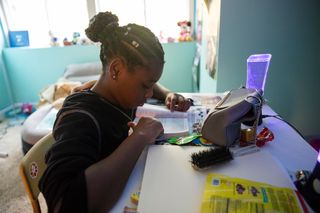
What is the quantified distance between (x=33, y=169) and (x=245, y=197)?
583 mm

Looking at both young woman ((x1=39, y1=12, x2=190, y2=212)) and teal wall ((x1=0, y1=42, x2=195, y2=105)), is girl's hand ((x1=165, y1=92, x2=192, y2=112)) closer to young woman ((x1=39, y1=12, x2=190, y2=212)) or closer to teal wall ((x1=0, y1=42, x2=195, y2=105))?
young woman ((x1=39, y1=12, x2=190, y2=212))

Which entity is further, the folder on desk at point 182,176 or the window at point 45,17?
the window at point 45,17

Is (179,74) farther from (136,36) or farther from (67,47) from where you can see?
(136,36)

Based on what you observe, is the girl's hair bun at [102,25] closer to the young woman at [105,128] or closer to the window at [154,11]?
the young woman at [105,128]

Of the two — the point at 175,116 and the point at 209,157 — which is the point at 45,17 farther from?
the point at 209,157

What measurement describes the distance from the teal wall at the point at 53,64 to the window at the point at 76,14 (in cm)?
18

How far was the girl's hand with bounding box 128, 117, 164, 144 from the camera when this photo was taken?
64 centimetres

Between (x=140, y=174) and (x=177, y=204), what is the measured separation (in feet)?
0.46

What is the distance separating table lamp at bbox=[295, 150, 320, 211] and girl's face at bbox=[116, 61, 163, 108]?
1.42ft

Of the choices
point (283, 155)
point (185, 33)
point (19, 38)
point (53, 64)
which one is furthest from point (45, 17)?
point (283, 155)

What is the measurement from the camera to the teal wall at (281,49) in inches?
44.3

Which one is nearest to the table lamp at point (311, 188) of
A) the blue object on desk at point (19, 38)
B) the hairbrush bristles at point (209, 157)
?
the hairbrush bristles at point (209, 157)

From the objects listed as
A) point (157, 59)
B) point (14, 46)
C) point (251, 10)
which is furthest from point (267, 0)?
point (14, 46)

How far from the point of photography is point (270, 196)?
47cm
